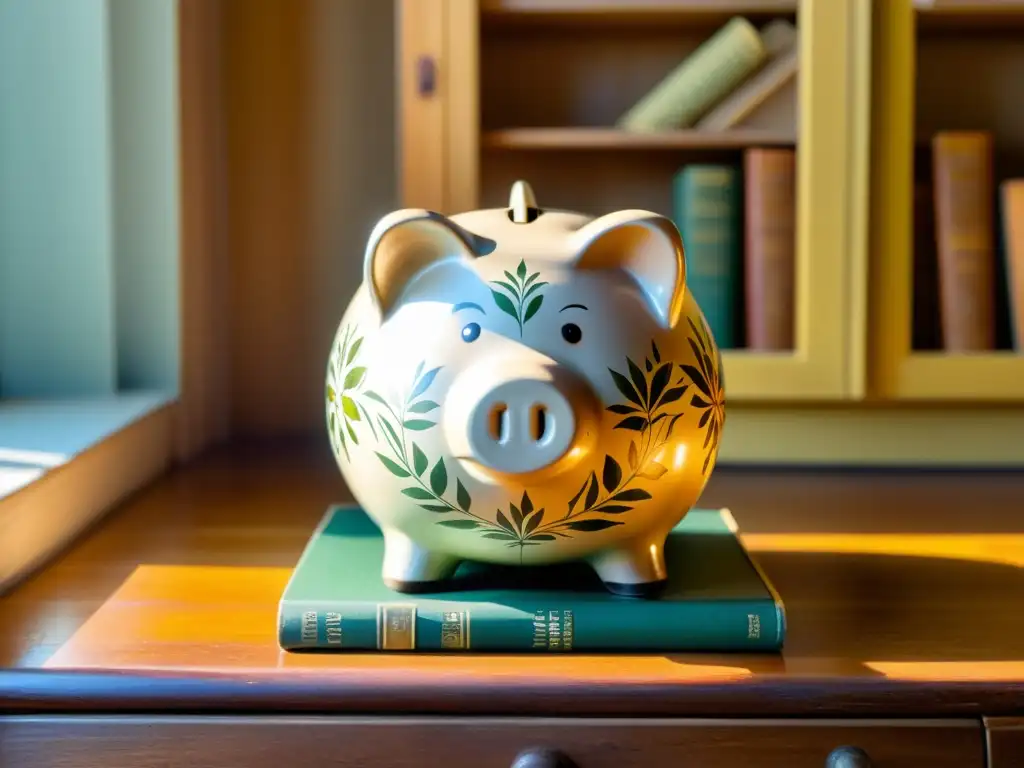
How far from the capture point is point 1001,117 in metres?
1.29

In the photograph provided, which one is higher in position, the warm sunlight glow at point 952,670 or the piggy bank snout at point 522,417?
the piggy bank snout at point 522,417

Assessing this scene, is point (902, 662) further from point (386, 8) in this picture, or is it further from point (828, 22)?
point (386, 8)

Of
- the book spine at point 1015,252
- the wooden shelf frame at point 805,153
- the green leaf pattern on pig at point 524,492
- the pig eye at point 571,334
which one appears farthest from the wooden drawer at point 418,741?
the book spine at point 1015,252

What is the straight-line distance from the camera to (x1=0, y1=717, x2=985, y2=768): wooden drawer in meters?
Result: 0.64

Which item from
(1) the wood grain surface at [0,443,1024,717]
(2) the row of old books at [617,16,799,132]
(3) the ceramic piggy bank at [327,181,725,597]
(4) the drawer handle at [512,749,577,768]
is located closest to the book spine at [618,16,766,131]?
(2) the row of old books at [617,16,799,132]

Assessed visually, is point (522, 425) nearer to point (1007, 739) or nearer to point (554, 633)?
point (554, 633)

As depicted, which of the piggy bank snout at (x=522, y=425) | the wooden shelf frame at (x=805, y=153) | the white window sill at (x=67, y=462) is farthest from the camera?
the wooden shelf frame at (x=805, y=153)

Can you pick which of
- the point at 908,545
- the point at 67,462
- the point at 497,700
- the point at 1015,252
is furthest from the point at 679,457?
the point at 1015,252

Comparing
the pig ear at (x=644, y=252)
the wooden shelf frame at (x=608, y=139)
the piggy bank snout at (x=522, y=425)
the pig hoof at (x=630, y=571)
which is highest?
the wooden shelf frame at (x=608, y=139)

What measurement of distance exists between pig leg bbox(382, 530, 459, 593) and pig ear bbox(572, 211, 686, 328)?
0.21 m

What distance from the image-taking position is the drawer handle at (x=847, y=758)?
2.10 ft

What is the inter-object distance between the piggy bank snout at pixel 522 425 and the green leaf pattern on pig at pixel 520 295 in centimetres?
4

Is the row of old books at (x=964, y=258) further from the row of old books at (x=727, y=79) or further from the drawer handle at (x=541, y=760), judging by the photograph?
the drawer handle at (x=541, y=760)

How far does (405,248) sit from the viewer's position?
684 mm
